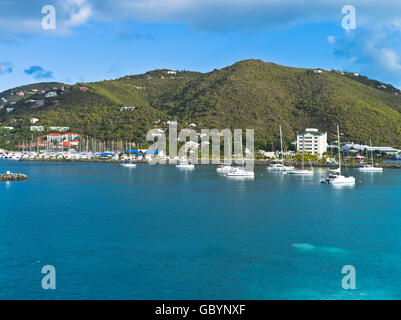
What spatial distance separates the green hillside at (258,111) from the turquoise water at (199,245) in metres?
104

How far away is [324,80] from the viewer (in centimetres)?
19012

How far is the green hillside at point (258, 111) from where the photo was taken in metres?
155

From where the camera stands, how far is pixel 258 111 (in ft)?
545

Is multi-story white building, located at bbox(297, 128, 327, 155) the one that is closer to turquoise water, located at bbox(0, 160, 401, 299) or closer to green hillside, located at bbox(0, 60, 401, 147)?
green hillside, located at bbox(0, 60, 401, 147)

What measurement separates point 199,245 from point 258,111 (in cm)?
14296

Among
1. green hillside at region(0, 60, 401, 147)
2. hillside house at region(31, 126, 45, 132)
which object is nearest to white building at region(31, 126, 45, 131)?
hillside house at region(31, 126, 45, 132)

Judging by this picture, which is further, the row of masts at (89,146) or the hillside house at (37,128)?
the hillside house at (37,128)

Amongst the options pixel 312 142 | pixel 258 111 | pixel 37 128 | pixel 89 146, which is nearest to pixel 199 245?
pixel 312 142

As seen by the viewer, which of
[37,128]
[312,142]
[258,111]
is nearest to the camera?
[312,142]

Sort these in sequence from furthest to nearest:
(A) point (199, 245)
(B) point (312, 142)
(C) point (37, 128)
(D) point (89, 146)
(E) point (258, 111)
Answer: (C) point (37, 128)
(E) point (258, 111)
(D) point (89, 146)
(B) point (312, 142)
(A) point (199, 245)

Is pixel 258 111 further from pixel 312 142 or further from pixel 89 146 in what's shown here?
pixel 89 146

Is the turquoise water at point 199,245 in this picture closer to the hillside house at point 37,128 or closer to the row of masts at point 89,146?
the row of masts at point 89,146

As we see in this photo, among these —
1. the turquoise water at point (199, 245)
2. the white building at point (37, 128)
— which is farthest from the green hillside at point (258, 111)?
the turquoise water at point (199, 245)
